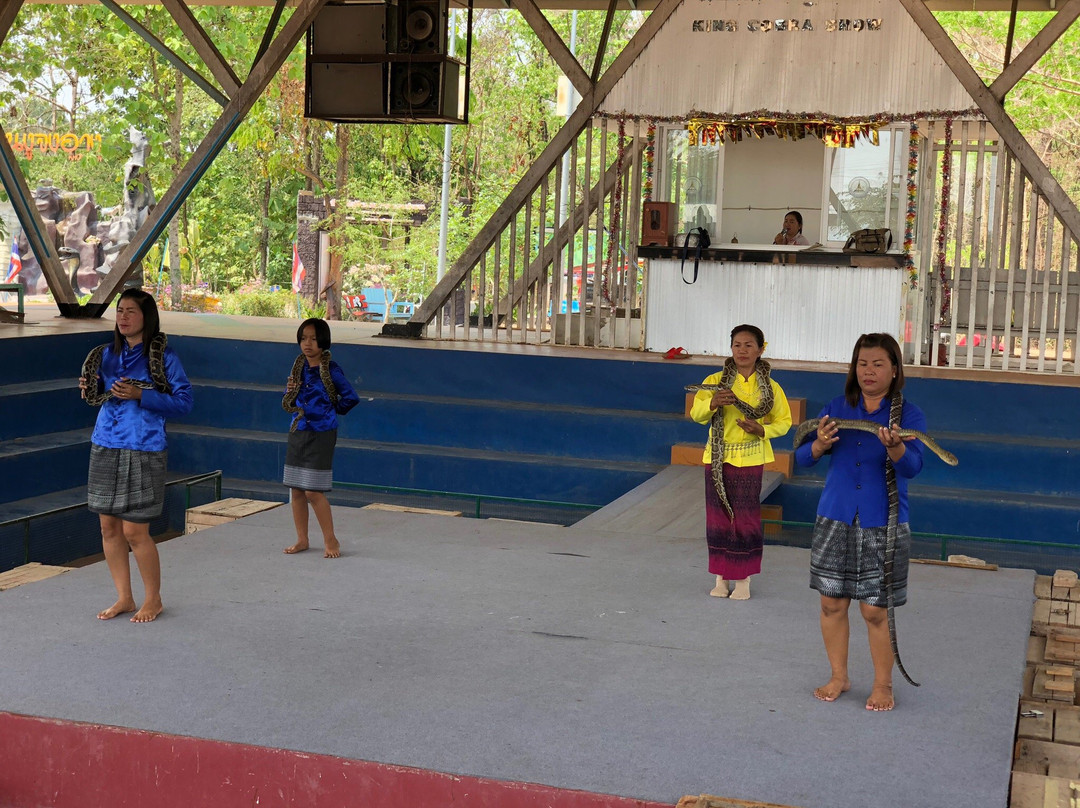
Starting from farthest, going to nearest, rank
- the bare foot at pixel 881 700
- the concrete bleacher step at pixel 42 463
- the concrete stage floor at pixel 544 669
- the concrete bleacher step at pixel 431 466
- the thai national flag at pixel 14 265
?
the thai national flag at pixel 14 265 < the concrete bleacher step at pixel 431 466 < the concrete bleacher step at pixel 42 463 < the bare foot at pixel 881 700 < the concrete stage floor at pixel 544 669

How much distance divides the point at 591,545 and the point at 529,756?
10.9ft

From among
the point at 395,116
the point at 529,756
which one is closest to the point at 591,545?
the point at 529,756

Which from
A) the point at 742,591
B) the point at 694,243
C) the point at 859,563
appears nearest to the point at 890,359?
the point at 859,563

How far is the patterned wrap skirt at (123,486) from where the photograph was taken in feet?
17.6

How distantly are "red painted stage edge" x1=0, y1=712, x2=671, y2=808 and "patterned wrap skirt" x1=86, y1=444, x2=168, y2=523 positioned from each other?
111 cm

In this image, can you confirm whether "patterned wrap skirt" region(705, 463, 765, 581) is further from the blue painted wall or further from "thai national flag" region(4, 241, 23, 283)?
"thai national flag" region(4, 241, 23, 283)

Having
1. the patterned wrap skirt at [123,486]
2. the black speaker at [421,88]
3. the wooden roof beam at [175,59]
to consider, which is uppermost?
the wooden roof beam at [175,59]

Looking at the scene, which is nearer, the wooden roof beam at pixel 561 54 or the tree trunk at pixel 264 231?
the wooden roof beam at pixel 561 54

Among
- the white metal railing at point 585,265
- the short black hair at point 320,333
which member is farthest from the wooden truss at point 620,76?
the short black hair at point 320,333

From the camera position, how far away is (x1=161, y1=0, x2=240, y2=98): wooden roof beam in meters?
12.2

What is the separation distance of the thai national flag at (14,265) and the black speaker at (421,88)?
22088 millimetres

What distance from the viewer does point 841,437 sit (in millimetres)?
4621

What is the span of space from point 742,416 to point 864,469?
4.89ft

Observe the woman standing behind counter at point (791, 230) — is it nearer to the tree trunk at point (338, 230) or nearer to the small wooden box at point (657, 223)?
the small wooden box at point (657, 223)
